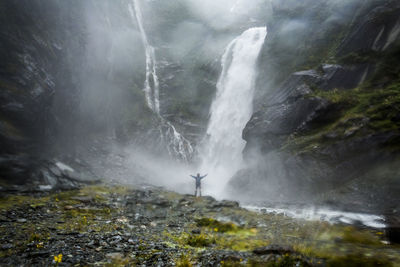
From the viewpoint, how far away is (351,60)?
24375mm

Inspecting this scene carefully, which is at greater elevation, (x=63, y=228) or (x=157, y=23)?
(x=157, y=23)

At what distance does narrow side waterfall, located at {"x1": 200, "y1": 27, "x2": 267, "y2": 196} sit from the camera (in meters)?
35.1

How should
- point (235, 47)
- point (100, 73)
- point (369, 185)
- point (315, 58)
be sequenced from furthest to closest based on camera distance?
point (235, 47)
point (100, 73)
point (315, 58)
point (369, 185)

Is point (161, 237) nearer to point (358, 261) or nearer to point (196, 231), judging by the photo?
point (196, 231)

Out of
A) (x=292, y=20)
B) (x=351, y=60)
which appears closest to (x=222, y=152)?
(x=351, y=60)

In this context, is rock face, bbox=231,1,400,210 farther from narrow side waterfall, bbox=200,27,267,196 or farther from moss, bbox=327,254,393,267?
moss, bbox=327,254,393,267

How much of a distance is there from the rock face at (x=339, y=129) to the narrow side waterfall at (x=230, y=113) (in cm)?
584

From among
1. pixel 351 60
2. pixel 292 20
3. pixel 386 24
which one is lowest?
pixel 351 60

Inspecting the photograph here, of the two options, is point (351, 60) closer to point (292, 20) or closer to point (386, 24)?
point (386, 24)

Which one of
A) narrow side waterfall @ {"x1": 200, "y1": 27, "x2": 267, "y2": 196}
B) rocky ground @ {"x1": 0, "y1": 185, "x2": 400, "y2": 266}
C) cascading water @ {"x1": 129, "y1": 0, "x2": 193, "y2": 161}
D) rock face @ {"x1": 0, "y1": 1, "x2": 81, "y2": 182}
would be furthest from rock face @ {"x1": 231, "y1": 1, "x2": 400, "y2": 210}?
rock face @ {"x1": 0, "y1": 1, "x2": 81, "y2": 182}

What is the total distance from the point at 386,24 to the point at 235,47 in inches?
1109

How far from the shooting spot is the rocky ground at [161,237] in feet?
21.5

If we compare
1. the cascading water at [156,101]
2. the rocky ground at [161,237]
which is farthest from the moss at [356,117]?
the cascading water at [156,101]

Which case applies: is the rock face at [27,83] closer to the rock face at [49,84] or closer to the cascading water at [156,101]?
the rock face at [49,84]
